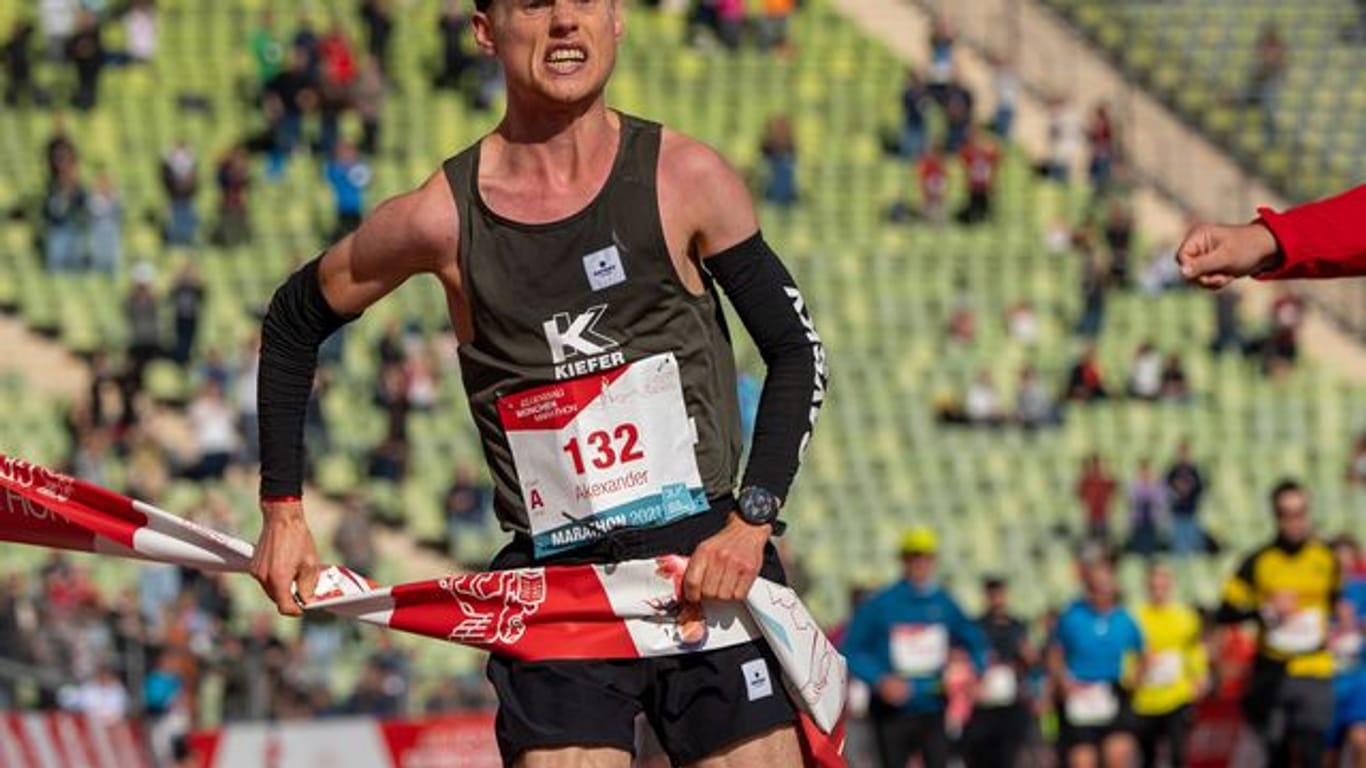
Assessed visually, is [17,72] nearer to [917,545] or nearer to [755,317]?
[917,545]

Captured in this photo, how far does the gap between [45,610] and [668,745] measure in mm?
14268

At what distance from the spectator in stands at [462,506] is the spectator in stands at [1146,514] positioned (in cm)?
532

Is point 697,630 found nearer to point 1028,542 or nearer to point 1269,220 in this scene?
point 1269,220

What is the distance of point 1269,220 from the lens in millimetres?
6641

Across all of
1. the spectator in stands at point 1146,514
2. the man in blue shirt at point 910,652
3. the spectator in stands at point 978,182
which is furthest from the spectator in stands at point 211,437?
the man in blue shirt at point 910,652

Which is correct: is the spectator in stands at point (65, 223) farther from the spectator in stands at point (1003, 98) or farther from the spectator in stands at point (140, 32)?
the spectator in stands at point (1003, 98)

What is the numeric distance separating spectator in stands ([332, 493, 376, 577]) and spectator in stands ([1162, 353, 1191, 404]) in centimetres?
809

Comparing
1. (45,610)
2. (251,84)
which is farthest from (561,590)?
(251,84)

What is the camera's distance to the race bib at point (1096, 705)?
18.3m

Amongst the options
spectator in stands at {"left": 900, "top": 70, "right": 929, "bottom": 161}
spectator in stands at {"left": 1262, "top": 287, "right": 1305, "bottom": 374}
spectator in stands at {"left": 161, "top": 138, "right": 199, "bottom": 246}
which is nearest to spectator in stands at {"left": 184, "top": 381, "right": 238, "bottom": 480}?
spectator in stands at {"left": 161, "top": 138, "right": 199, "bottom": 246}

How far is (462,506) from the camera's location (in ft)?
83.9

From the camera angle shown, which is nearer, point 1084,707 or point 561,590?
point 561,590

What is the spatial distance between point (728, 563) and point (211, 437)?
60.8ft

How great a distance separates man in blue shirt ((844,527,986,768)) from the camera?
17406 mm
